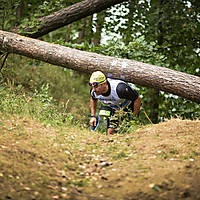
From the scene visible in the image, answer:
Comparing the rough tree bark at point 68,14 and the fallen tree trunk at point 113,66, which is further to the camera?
the rough tree bark at point 68,14

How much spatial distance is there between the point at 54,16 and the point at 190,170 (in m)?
4.79

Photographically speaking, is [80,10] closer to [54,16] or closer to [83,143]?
[54,16]

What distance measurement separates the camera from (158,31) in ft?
21.6

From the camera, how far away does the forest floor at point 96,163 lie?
2.10 metres

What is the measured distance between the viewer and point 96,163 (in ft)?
9.33

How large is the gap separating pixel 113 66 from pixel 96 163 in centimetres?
226

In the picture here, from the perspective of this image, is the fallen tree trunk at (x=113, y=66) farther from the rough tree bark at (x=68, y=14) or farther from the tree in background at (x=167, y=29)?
the tree in background at (x=167, y=29)

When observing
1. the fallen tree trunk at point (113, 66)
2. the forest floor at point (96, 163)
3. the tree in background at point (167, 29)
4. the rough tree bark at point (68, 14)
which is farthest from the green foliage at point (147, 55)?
the forest floor at point (96, 163)

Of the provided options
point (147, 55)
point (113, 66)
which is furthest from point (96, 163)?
point (147, 55)

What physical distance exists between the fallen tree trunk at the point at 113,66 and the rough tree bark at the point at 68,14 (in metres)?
0.73

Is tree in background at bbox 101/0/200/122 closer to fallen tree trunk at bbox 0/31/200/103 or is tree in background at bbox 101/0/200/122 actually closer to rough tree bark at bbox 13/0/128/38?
rough tree bark at bbox 13/0/128/38

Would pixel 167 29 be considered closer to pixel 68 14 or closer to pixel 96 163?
pixel 68 14

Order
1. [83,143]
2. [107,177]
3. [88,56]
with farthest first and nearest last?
1. [88,56]
2. [83,143]
3. [107,177]

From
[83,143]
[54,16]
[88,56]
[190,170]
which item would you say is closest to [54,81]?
[54,16]
